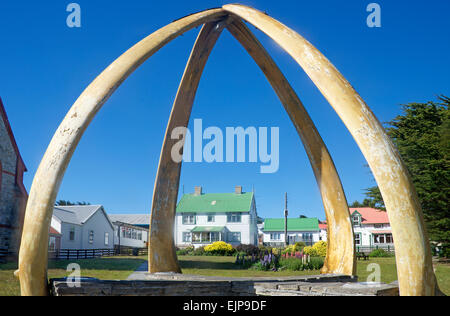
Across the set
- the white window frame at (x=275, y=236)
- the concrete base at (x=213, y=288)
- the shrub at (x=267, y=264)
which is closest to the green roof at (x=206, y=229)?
the white window frame at (x=275, y=236)

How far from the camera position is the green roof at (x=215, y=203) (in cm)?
4622

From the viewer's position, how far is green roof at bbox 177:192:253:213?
4622 centimetres

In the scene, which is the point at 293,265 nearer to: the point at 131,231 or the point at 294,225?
the point at 131,231

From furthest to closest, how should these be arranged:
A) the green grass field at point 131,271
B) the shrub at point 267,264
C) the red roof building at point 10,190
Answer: the red roof building at point 10,190, the shrub at point 267,264, the green grass field at point 131,271

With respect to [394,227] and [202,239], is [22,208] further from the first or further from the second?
[202,239]

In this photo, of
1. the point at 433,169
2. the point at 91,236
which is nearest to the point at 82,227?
the point at 91,236

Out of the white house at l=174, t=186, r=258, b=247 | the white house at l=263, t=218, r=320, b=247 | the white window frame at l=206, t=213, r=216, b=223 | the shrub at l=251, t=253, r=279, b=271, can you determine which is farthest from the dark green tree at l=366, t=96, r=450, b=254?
the white house at l=263, t=218, r=320, b=247

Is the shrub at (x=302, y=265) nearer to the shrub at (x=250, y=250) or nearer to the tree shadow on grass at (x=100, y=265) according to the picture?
the tree shadow on grass at (x=100, y=265)

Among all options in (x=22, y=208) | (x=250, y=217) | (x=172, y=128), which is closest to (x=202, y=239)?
(x=250, y=217)

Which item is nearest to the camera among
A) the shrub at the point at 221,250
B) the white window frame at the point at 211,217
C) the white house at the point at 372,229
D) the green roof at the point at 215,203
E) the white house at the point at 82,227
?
the white house at the point at 82,227

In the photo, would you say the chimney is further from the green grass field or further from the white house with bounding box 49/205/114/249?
the green grass field

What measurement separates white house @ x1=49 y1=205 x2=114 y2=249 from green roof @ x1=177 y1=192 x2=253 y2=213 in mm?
10404

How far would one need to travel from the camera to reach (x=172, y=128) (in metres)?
10.4

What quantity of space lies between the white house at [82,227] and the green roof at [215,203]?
10404 millimetres
